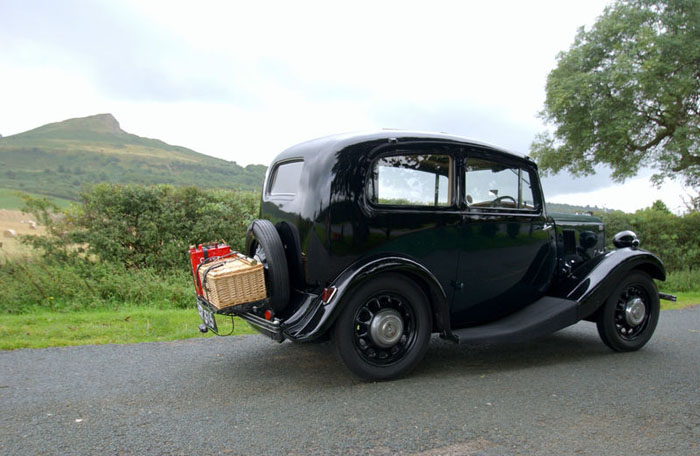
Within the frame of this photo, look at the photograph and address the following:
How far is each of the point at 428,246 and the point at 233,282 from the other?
1.67 meters

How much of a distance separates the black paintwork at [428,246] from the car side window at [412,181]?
66mm

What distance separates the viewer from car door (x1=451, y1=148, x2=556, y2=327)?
473 cm

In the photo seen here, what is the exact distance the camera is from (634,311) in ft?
17.2

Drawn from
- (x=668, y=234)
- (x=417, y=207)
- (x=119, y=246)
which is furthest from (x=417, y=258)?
(x=668, y=234)

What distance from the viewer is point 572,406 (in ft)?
12.2

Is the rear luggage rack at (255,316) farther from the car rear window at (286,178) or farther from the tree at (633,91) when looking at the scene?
the tree at (633,91)

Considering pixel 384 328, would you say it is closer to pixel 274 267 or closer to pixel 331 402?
pixel 331 402

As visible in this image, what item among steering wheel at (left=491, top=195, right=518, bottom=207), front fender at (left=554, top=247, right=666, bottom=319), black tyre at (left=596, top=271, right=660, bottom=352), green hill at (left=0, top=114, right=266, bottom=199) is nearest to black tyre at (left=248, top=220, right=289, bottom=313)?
steering wheel at (left=491, top=195, right=518, bottom=207)

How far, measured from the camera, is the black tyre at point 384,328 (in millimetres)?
4023

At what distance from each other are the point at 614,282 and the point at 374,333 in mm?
2583

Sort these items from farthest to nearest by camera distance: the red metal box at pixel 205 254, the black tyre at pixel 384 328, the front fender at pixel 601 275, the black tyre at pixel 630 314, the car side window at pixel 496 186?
the black tyre at pixel 630 314, the front fender at pixel 601 275, the car side window at pixel 496 186, the red metal box at pixel 205 254, the black tyre at pixel 384 328

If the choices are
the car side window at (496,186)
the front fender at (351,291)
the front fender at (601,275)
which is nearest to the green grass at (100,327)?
the front fender at (351,291)

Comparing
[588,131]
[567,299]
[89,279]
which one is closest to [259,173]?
[588,131]

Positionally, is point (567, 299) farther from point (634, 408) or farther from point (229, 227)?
point (229, 227)
